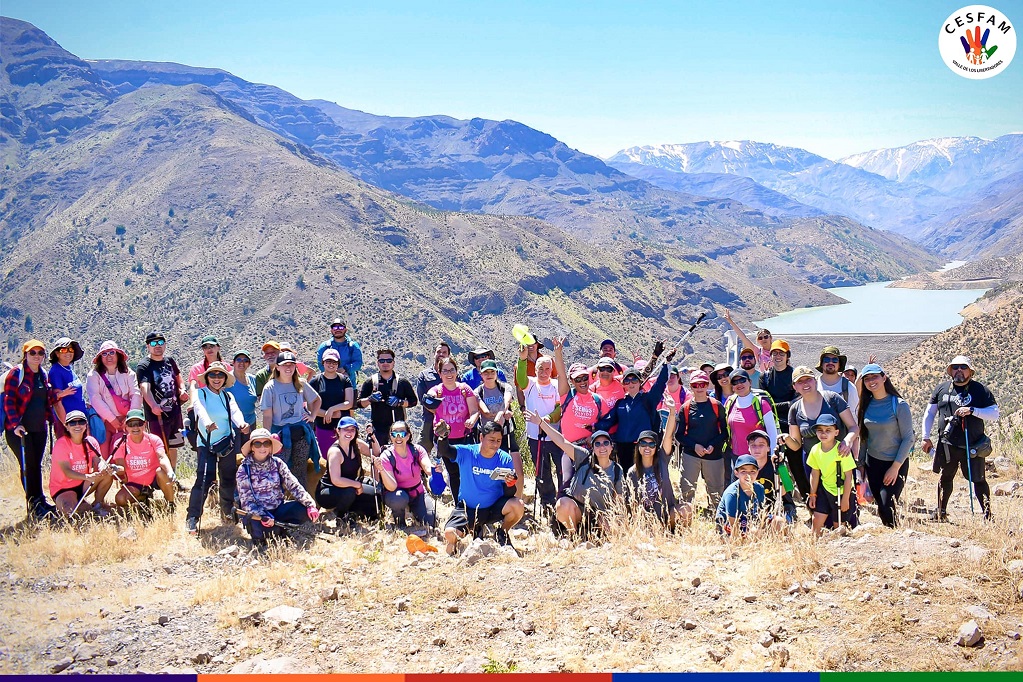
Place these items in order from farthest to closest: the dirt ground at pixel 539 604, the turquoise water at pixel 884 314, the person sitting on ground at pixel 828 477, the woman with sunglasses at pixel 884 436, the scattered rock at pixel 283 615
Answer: the turquoise water at pixel 884 314 → the woman with sunglasses at pixel 884 436 → the person sitting on ground at pixel 828 477 → the scattered rock at pixel 283 615 → the dirt ground at pixel 539 604

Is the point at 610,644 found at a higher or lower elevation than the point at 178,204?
lower

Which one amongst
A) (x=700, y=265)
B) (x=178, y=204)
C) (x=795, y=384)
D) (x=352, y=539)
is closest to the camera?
(x=795, y=384)

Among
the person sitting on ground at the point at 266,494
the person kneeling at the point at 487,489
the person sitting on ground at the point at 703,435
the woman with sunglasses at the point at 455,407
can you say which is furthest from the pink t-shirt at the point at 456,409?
the person sitting on ground at the point at 703,435

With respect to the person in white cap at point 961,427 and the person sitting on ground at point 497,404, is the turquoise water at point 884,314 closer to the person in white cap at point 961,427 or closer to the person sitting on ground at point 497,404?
the person in white cap at point 961,427

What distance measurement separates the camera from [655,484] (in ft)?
22.4

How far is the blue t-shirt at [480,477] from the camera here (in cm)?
664

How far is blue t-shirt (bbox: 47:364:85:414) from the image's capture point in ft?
24.3

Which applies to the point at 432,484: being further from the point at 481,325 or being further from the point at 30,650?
the point at 481,325

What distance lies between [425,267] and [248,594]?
90378 mm

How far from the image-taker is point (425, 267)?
312 feet

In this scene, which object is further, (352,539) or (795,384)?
(352,539)

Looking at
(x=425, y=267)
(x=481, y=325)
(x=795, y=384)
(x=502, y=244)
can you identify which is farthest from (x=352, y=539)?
(x=502, y=244)

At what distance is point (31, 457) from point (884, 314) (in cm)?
11190

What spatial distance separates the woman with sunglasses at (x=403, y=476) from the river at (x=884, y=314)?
239 feet
